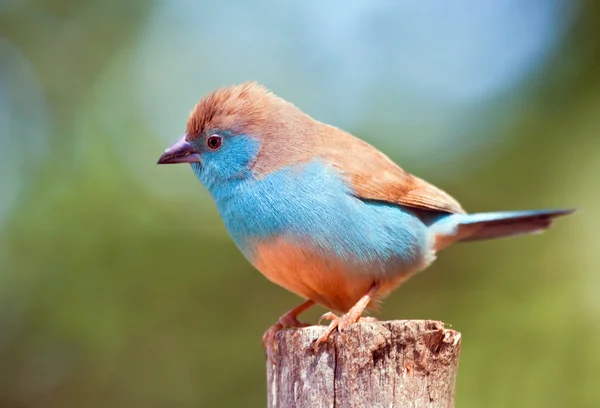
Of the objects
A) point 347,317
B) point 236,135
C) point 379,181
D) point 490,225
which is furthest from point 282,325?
point 490,225

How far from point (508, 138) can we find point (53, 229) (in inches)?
187

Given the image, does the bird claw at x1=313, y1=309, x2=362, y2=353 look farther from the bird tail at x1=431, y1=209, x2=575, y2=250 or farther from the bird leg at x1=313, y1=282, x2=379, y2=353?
the bird tail at x1=431, y1=209, x2=575, y2=250

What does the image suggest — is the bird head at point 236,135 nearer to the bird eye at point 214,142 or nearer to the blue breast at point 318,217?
the bird eye at point 214,142

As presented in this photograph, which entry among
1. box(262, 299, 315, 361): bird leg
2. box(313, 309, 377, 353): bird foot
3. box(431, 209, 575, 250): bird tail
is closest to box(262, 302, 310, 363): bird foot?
box(262, 299, 315, 361): bird leg

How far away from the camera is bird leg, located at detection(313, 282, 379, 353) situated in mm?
3254

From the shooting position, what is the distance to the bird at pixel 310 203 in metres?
3.95

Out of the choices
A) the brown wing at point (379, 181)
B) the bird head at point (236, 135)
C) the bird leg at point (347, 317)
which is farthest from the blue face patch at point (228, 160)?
the bird leg at point (347, 317)

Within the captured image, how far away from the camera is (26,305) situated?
7340 millimetres

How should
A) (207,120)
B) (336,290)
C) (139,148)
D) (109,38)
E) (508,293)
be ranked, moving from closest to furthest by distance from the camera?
(336,290) → (207,120) → (508,293) → (139,148) → (109,38)

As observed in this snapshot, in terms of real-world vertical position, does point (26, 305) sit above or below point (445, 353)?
above

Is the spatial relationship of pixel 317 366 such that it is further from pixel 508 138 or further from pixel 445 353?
pixel 508 138

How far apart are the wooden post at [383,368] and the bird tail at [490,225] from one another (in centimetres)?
157

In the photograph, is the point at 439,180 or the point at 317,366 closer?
the point at 317,366

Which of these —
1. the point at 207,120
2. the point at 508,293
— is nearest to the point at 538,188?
the point at 508,293
